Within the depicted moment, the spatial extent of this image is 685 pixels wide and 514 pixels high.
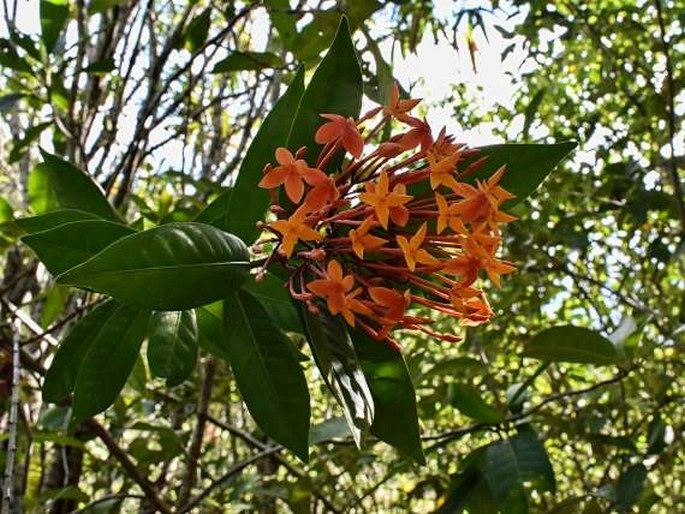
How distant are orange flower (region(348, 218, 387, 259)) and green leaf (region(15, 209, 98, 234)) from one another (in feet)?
1.07

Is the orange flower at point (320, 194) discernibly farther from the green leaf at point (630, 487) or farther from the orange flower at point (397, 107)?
the green leaf at point (630, 487)

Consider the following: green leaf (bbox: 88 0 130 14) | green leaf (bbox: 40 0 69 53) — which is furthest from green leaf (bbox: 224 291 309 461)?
green leaf (bbox: 40 0 69 53)

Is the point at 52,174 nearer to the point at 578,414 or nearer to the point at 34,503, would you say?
the point at 34,503

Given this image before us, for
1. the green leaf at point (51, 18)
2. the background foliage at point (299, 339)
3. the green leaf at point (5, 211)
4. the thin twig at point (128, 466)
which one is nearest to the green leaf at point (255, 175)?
A: the background foliage at point (299, 339)

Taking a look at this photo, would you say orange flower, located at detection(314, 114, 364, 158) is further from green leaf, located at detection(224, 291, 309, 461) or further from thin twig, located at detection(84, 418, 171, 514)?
thin twig, located at detection(84, 418, 171, 514)

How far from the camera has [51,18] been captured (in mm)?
1562

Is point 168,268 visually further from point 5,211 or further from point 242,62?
point 242,62

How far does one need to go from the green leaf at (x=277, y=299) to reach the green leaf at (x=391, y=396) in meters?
0.10

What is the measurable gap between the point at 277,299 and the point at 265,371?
0.42 feet

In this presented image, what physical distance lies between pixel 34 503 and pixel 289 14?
1.16m

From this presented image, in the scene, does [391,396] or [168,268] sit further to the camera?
[391,396]

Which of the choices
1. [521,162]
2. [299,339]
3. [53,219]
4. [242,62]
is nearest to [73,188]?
[53,219]

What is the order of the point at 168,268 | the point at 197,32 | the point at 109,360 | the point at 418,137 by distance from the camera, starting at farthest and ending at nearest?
1. the point at 197,32
2. the point at 109,360
3. the point at 418,137
4. the point at 168,268

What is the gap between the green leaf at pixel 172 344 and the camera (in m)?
0.92
